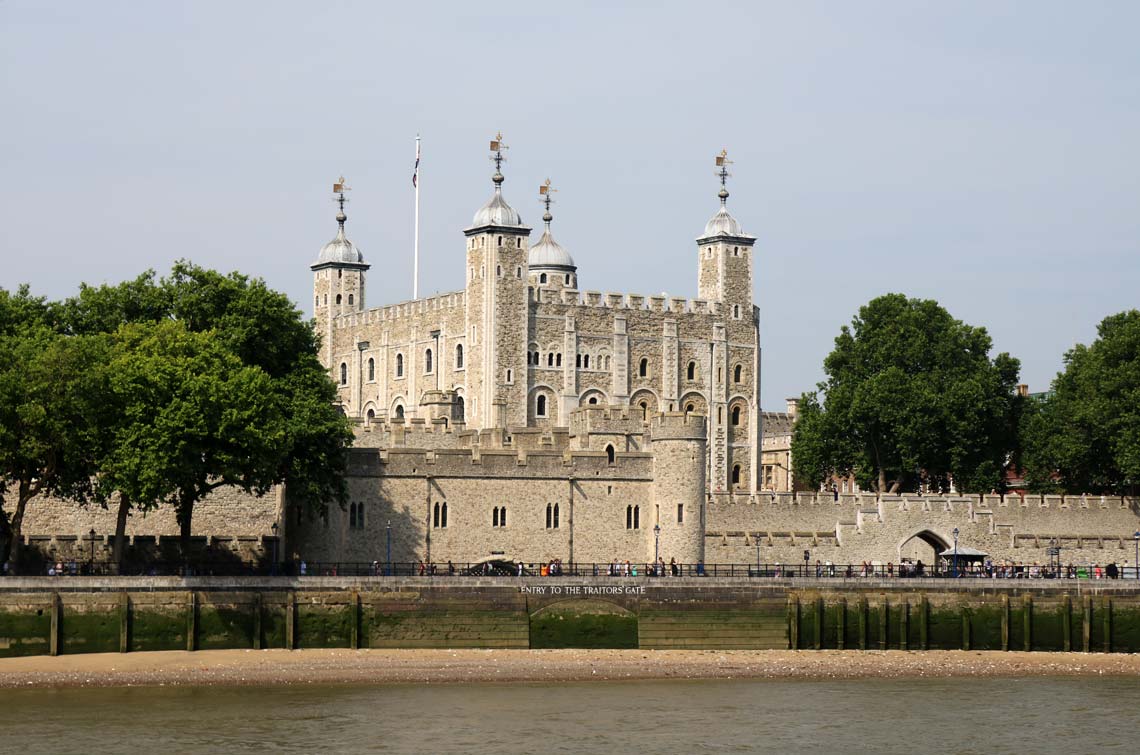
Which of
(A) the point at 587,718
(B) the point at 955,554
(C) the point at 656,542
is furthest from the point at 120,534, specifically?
(B) the point at 955,554

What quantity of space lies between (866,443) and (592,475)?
2140 centimetres

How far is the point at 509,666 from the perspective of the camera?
61.0m

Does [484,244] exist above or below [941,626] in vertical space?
above

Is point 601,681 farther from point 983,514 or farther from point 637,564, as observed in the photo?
point 983,514

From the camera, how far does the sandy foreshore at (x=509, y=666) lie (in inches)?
2303

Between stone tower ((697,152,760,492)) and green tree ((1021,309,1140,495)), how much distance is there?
19.3m

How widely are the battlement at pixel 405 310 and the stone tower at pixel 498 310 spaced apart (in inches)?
87.2

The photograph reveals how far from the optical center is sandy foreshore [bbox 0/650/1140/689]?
58500 mm

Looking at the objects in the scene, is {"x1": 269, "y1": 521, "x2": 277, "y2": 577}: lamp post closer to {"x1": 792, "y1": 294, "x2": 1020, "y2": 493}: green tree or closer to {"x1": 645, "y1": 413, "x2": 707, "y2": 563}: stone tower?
{"x1": 645, "y1": 413, "x2": 707, "y2": 563}: stone tower

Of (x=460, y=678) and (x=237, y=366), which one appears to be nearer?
(x=460, y=678)

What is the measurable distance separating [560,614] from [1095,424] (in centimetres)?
3208

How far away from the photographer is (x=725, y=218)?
112m

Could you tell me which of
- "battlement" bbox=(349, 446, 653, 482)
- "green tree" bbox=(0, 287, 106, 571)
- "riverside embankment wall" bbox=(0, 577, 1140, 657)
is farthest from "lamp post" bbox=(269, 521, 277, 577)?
"green tree" bbox=(0, 287, 106, 571)

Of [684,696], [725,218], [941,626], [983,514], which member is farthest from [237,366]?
[725,218]
